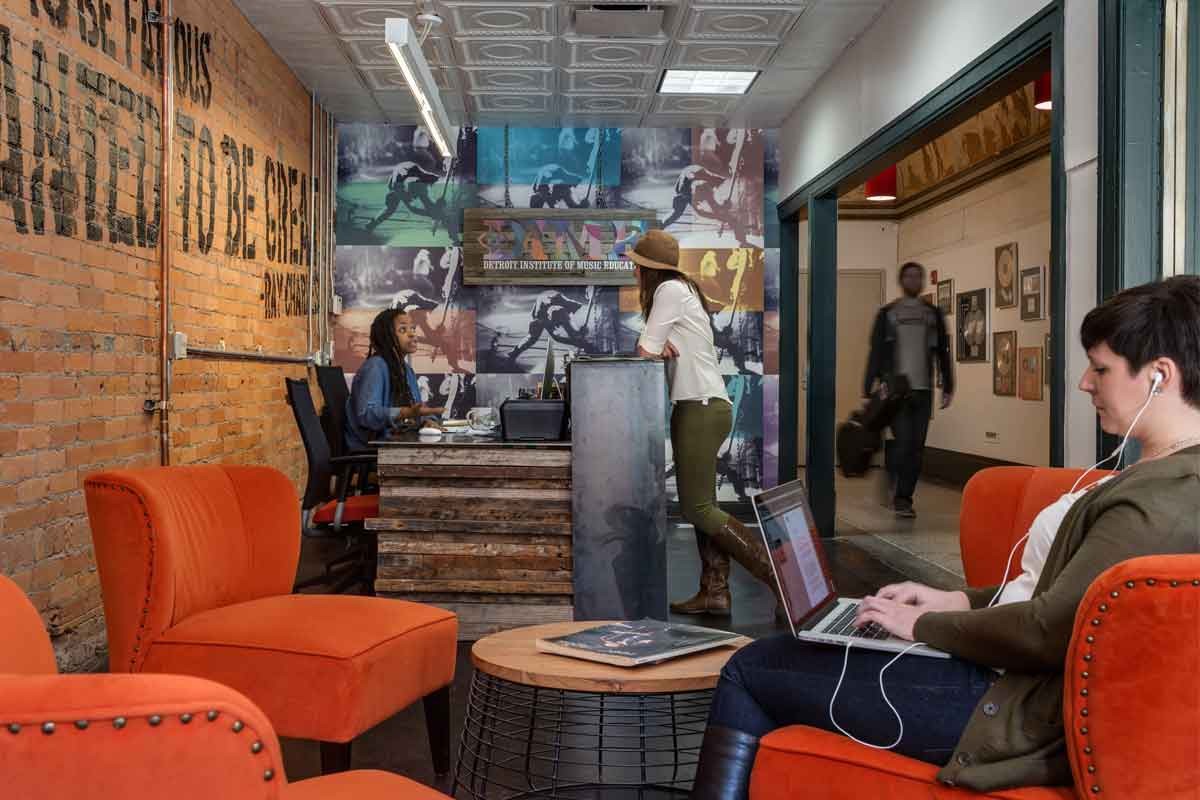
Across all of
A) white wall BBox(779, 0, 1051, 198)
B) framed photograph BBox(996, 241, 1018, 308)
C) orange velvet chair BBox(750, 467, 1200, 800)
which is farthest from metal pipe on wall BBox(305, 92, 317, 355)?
orange velvet chair BBox(750, 467, 1200, 800)

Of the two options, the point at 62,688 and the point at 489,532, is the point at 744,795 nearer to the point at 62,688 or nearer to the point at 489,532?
the point at 62,688

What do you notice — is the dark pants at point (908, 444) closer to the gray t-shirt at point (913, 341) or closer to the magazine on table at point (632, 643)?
the gray t-shirt at point (913, 341)

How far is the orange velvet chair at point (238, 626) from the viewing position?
258 cm

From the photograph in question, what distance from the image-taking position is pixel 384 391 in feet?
18.6

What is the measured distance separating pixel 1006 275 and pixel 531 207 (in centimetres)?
447

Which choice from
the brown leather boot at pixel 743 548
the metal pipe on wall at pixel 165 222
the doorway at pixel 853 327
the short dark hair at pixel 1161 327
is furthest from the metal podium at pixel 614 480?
the doorway at pixel 853 327

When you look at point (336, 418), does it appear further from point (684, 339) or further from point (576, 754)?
point (576, 754)

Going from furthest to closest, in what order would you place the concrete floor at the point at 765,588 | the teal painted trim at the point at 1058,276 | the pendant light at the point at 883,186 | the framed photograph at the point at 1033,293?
1. the pendant light at the point at 883,186
2. the framed photograph at the point at 1033,293
3. the teal painted trim at the point at 1058,276
4. the concrete floor at the point at 765,588

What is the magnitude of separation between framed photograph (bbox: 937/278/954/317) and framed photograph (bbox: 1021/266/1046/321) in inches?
74.0

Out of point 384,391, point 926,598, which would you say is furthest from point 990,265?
point 926,598

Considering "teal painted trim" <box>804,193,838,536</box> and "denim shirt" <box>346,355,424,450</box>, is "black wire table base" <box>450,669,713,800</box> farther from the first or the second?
"teal painted trim" <box>804,193,838,536</box>

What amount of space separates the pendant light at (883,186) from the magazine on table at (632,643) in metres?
9.08

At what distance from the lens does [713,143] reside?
8.83 metres

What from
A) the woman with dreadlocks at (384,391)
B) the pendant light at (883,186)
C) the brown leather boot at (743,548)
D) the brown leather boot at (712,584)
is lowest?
the brown leather boot at (712,584)
